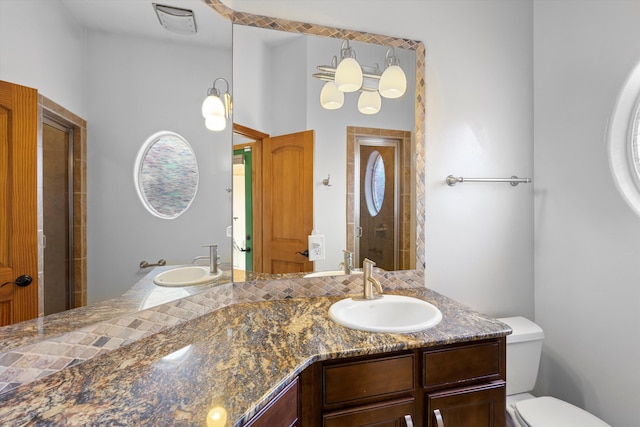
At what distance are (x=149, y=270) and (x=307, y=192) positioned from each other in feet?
2.61

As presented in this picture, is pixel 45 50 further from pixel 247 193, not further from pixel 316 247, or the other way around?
pixel 316 247

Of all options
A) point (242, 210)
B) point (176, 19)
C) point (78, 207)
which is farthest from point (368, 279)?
point (176, 19)

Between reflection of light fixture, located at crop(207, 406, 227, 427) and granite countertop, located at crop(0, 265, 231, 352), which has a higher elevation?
granite countertop, located at crop(0, 265, 231, 352)

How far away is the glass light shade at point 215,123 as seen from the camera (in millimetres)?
1367

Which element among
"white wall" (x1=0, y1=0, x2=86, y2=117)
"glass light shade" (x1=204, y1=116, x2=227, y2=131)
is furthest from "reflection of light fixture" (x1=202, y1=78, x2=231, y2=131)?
"white wall" (x1=0, y1=0, x2=86, y2=117)

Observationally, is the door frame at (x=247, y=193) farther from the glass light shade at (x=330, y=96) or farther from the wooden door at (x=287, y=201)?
the glass light shade at (x=330, y=96)

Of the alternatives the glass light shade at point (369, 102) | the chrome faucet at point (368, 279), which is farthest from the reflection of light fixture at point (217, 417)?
the glass light shade at point (369, 102)

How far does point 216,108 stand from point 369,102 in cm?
80

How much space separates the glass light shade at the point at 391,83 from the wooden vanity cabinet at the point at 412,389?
1290 millimetres

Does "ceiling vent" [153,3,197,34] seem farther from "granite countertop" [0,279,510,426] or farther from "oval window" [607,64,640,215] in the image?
"oval window" [607,64,640,215]

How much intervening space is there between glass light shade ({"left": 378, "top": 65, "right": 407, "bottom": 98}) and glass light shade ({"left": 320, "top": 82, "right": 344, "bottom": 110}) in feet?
0.85

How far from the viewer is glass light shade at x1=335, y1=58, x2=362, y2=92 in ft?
5.25

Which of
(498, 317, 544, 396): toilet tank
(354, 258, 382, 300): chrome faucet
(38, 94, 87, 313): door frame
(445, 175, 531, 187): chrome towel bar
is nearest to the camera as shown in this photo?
(38, 94, 87, 313): door frame

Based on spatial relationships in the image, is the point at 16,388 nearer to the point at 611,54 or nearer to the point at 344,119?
the point at 344,119
